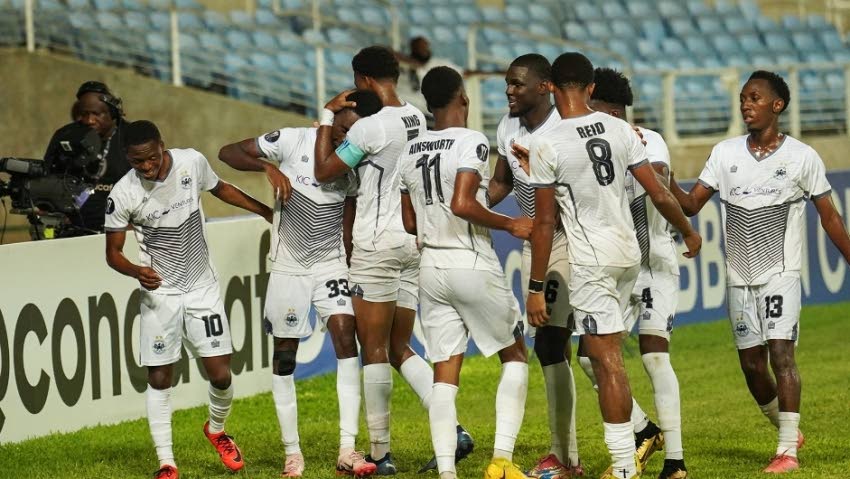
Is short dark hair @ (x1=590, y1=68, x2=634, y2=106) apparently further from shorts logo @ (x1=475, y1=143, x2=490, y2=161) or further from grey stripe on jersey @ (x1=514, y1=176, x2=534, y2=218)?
shorts logo @ (x1=475, y1=143, x2=490, y2=161)

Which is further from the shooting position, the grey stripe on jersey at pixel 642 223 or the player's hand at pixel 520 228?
the grey stripe on jersey at pixel 642 223

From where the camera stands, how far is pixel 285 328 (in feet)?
27.5

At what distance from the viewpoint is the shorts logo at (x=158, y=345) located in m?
8.14

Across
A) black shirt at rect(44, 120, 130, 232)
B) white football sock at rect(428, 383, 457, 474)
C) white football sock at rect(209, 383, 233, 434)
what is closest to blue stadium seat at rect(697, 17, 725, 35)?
black shirt at rect(44, 120, 130, 232)

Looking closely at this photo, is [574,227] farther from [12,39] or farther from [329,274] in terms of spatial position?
[12,39]

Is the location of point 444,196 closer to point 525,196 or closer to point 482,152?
point 482,152

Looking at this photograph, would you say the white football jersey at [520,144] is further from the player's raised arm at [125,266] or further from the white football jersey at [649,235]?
the player's raised arm at [125,266]

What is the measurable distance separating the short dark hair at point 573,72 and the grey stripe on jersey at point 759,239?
5.08 ft

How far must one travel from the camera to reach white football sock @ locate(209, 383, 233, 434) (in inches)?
333

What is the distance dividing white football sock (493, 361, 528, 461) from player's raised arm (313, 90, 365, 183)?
56.5 inches

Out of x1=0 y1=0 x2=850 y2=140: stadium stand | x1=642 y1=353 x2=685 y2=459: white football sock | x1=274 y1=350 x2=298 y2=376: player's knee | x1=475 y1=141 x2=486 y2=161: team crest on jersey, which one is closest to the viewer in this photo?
x1=475 y1=141 x2=486 y2=161: team crest on jersey

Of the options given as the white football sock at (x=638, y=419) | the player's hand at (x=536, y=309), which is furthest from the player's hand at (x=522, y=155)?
the white football sock at (x=638, y=419)

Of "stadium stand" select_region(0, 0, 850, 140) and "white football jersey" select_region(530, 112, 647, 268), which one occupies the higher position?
"stadium stand" select_region(0, 0, 850, 140)

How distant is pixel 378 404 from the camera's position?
27.2ft
